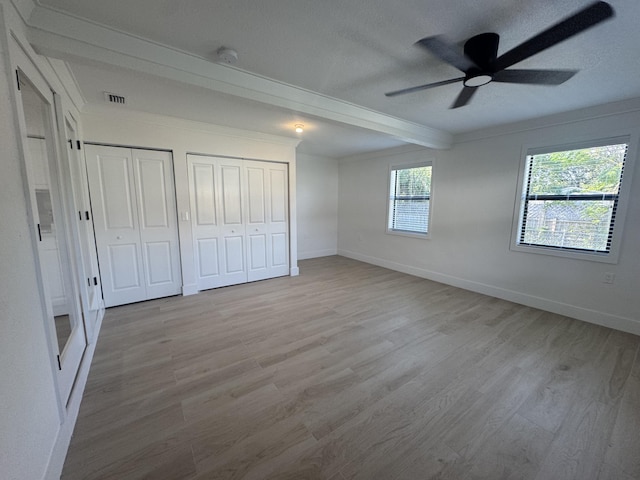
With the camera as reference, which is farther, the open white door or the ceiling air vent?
the ceiling air vent

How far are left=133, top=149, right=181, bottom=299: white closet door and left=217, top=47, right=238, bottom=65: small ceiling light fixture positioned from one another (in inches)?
81.4

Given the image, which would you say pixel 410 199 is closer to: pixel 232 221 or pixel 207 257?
pixel 232 221

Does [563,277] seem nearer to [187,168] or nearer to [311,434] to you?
[311,434]

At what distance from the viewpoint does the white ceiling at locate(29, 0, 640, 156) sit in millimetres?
1496

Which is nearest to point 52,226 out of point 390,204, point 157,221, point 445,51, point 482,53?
point 157,221

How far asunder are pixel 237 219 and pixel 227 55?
259 centimetres

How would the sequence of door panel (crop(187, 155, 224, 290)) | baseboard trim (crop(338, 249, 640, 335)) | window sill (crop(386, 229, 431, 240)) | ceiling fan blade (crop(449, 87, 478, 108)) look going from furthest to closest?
1. window sill (crop(386, 229, 431, 240))
2. door panel (crop(187, 155, 224, 290))
3. baseboard trim (crop(338, 249, 640, 335))
4. ceiling fan blade (crop(449, 87, 478, 108))

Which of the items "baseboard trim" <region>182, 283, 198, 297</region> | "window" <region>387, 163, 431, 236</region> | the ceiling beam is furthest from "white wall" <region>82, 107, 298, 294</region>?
"window" <region>387, 163, 431, 236</region>

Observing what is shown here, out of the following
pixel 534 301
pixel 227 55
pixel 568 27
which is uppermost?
pixel 227 55

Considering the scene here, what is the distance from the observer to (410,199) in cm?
501

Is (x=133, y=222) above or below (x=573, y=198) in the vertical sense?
below

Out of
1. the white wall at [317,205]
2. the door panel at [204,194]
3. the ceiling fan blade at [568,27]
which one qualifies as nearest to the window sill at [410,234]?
the white wall at [317,205]

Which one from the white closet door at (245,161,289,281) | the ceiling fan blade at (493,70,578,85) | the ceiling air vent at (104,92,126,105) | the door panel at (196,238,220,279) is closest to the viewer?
the ceiling fan blade at (493,70,578,85)

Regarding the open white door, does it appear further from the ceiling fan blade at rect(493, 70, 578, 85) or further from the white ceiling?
the ceiling fan blade at rect(493, 70, 578, 85)
